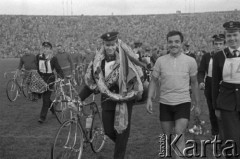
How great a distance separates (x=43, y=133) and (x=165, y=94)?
3913 mm

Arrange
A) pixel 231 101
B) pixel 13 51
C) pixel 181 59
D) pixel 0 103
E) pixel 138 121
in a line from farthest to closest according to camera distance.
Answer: pixel 13 51 < pixel 0 103 < pixel 138 121 < pixel 181 59 < pixel 231 101

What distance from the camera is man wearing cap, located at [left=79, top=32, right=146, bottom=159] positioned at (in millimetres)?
5051

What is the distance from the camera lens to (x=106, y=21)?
61.8 m

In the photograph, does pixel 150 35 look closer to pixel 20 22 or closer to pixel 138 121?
pixel 20 22

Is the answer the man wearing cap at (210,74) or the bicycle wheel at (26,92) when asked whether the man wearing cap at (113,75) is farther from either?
the bicycle wheel at (26,92)

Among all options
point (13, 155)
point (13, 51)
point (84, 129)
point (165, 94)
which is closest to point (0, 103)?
point (13, 155)

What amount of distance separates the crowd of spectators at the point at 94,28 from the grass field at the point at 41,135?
4512 cm

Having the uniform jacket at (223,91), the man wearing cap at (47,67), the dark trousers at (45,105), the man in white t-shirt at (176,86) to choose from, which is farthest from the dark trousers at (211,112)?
the dark trousers at (45,105)

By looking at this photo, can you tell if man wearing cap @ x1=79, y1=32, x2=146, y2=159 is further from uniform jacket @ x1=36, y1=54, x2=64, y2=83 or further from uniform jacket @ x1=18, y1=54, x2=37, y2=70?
uniform jacket @ x1=18, y1=54, x2=37, y2=70

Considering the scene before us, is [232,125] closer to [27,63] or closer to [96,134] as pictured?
[96,134]

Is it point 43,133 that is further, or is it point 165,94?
point 43,133

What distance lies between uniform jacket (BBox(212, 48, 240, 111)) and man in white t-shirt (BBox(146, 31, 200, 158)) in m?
0.31

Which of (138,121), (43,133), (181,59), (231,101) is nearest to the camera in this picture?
(231,101)

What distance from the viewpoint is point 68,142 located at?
Answer: 5090 millimetres
